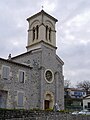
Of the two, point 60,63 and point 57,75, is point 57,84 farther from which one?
point 60,63

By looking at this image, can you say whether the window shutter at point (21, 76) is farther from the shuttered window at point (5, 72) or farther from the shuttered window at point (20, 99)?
the shuttered window at point (5, 72)

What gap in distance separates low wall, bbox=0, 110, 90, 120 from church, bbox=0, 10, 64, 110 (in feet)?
26.7

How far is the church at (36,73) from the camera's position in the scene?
1141 inches

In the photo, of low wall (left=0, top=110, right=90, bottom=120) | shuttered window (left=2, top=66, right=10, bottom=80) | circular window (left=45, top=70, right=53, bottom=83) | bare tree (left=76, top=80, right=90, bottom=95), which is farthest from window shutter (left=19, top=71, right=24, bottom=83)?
bare tree (left=76, top=80, right=90, bottom=95)

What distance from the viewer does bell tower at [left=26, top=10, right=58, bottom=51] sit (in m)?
36.4

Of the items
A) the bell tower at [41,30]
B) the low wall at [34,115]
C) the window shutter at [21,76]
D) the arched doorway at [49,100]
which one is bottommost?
the low wall at [34,115]

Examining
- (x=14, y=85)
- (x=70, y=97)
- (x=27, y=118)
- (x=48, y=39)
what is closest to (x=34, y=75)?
(x=14, y=85)

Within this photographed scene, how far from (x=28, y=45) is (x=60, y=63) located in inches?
264

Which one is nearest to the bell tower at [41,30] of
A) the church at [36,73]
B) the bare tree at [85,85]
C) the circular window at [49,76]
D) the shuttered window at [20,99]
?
the church at [36,73]

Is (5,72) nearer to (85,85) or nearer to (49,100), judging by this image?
(49,100)

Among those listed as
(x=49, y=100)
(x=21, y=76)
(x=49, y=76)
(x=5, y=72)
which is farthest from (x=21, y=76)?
(x=49, y=100)

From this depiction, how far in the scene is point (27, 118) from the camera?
18.5 meters

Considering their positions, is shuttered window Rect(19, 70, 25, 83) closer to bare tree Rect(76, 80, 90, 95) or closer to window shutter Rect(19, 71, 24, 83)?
window shutter Rect(19, 71, 24, 83)

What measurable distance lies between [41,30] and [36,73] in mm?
7814
